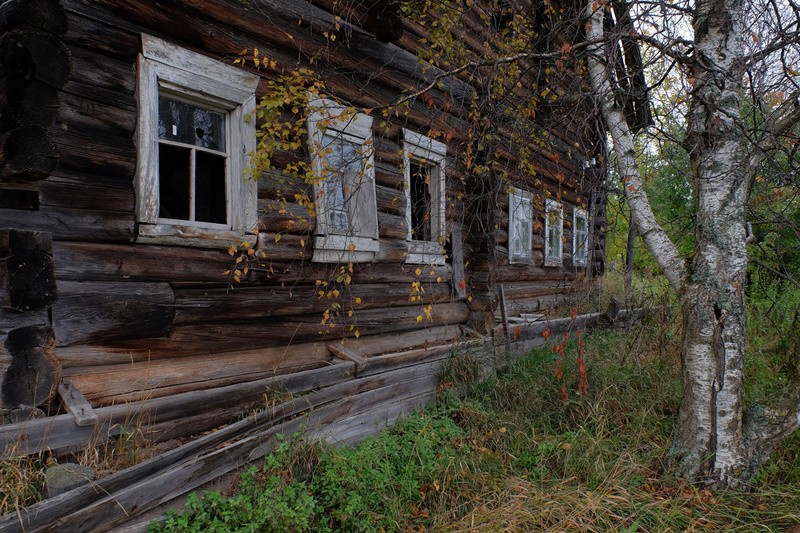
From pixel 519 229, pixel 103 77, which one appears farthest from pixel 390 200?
pixel 519 229

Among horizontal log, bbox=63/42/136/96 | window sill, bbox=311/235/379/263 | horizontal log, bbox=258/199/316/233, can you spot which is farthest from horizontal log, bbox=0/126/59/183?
window sill, bbox=311/235/379/263

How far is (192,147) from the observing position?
12.6 ft

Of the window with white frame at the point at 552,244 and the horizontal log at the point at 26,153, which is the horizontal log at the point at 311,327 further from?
the window with white frame at the point at 552,244

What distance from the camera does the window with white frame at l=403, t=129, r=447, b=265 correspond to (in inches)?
232

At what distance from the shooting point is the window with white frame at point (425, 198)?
589 centimetres

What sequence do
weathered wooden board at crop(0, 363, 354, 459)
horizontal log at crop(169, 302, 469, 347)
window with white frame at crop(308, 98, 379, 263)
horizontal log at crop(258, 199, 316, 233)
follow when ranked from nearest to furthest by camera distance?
weathered wooden board at crop(0, 363, 354, 459) → horizontal log at crop(169, 302, 469, 347) → horizontal log at crop(258, 199, 316, 233) → window with white frame at crop(308, 98, 379, 263)

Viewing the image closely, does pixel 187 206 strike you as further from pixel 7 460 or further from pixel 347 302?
pixel 7 460

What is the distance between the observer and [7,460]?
2557mm

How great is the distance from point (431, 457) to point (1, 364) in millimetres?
3134

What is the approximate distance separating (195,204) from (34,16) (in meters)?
1.59

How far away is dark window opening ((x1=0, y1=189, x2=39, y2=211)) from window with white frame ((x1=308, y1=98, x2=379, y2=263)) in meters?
2.08

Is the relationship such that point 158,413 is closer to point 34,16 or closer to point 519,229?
point 34,16

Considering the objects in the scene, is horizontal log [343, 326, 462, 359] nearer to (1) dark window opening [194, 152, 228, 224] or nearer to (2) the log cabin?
(2) the log cabin

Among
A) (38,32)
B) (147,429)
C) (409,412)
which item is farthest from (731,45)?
(147,429)
